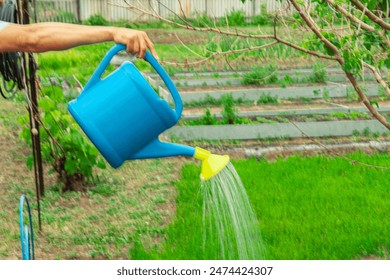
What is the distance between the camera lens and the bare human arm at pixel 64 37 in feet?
7.75

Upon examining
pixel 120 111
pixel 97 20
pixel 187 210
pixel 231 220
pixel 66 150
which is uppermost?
pixel 120 111

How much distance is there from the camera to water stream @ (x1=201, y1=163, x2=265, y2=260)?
2593 millimetres

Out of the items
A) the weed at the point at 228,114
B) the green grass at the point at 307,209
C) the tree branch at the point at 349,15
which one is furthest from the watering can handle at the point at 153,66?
the weed at the point at 228,114

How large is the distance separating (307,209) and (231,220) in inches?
44.2

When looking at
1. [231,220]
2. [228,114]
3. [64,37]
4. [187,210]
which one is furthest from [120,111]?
[228,114]

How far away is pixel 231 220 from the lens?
10.9 ft

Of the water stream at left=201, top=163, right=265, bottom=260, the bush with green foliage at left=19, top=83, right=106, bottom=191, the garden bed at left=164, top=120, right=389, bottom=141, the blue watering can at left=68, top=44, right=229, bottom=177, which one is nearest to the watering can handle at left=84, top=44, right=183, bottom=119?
the blue watering can at left=68, top=44, right=229, bottom=177

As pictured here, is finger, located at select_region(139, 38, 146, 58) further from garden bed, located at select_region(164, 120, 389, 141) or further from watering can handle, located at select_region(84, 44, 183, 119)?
garden bed, located at select_region(164, 120, 389, 141)

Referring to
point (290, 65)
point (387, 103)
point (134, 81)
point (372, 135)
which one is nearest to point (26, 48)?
point (134, 81)

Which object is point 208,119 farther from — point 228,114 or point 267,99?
point 267,99

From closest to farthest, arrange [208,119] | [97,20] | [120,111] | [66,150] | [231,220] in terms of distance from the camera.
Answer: [120,111], [231,220], [66,150], [208,119], [97,20]

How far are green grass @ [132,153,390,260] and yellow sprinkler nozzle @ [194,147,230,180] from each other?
3.97 feet

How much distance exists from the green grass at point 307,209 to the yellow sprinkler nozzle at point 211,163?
1.21 metres

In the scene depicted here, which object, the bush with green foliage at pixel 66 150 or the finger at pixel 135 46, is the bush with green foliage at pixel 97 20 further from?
the finger at pixel 135 46
